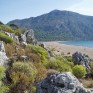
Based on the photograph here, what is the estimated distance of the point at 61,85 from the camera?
10.3 metres

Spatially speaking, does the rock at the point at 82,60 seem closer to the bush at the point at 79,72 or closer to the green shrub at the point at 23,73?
the bush at the point at 79,72

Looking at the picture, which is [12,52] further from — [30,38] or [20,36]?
[30,38]

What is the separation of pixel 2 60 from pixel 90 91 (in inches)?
353

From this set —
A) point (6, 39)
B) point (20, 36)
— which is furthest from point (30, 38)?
point (6, 39)

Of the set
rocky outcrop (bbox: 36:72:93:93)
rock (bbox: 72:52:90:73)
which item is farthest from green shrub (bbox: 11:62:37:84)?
rock (bbox: 72:52:90:73)

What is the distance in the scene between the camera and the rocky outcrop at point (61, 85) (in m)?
10.0

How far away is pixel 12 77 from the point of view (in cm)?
1552

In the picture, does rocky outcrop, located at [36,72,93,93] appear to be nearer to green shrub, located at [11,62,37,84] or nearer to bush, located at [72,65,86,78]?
green shrub, located at [11,62,37,84]

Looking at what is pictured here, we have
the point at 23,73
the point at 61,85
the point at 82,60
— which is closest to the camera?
the point at 61,85

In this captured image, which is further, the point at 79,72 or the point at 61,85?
the point at 79,72

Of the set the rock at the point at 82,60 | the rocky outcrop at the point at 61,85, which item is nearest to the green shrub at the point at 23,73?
the rocky outcrop at the point at 61,85

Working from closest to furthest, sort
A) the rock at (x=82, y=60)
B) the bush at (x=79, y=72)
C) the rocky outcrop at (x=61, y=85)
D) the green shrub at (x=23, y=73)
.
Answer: the rocky outcrop at (x=61, y=85) < the green shrub at (x=23, y=73) < the bush at (x=79, y=72) < the rock at (x=82, y=60)

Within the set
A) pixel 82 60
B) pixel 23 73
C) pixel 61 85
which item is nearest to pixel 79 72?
pixel 82 60

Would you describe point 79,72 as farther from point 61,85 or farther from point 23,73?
point 61,85
